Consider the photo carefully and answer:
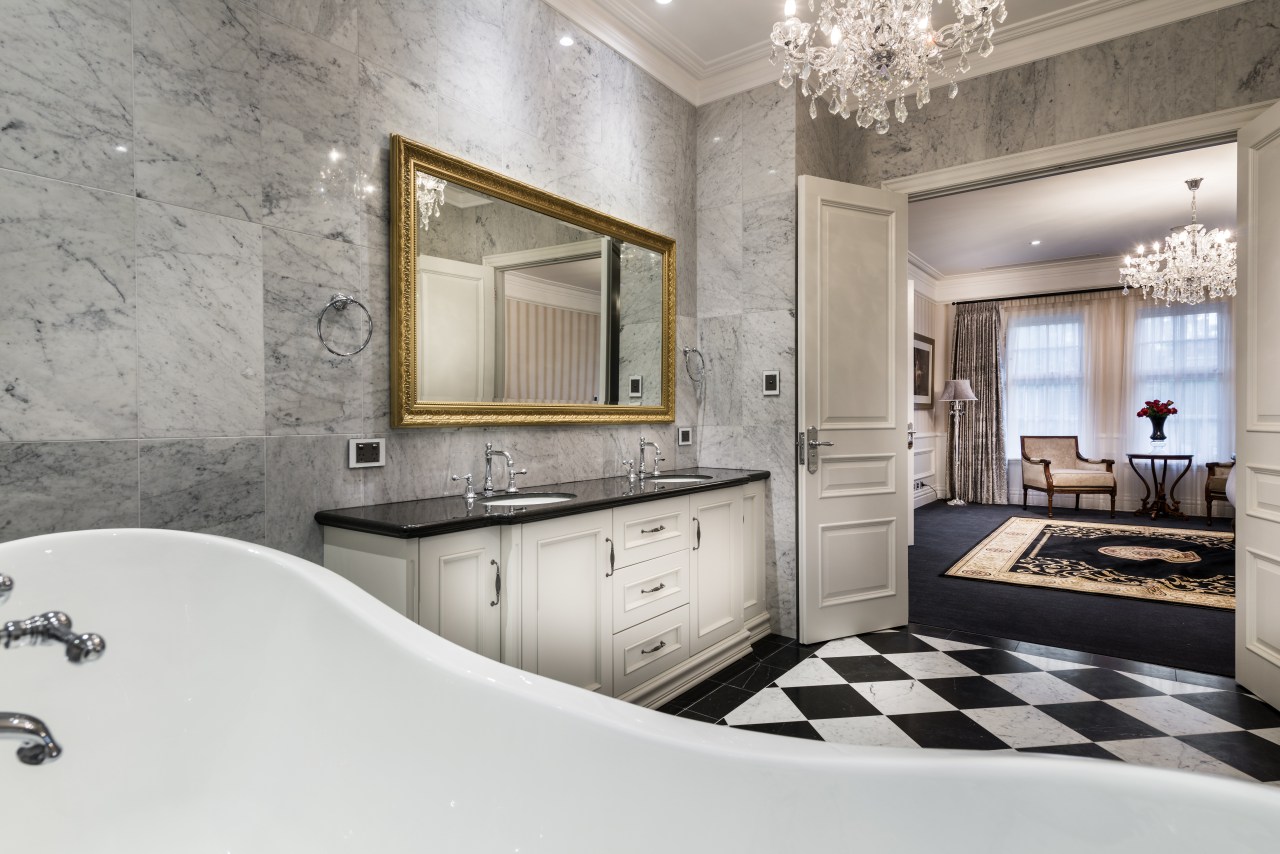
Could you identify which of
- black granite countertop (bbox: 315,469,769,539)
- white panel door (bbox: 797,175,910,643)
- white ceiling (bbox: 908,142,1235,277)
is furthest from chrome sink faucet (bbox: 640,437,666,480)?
white ceiling (bbox: 908,142,1235,277)

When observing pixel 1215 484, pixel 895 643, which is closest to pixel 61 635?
pixel 895 643

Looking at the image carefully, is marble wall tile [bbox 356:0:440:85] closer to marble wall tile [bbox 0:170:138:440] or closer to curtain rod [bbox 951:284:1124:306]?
marble wall tile [bbox 0:170:138:440]

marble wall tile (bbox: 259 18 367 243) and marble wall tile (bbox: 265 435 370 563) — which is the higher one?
marble wall tile (bbox: 259 18 367 243)

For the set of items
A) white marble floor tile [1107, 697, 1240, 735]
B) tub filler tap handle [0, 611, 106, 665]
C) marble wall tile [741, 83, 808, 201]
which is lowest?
white marble floor tile [1107, 697, 1240, 735]

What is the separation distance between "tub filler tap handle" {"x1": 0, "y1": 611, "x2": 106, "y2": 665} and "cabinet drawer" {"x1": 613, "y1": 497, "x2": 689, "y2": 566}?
1.61 metres

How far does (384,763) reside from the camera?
100cm

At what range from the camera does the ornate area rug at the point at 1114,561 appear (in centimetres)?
389

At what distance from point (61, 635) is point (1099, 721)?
2.85 metres

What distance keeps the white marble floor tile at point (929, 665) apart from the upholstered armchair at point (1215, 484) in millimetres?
5359

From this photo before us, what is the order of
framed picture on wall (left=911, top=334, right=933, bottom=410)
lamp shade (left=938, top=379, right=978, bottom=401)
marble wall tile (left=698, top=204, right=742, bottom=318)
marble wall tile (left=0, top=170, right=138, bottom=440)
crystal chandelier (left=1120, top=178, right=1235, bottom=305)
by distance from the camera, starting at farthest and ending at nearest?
lamp shade (left=938, top=379, right=978, bottom=401)
framed picture on wall (left=911, top=334, right=933, bottom=410)
crystal chandelier (left=1120, top=178, right=1235, bottom=305)
marble wall tile (left=698, top=204, right=742, bottom=318)
marble wall tile (left=0, top=170, right=138, bottom=440)

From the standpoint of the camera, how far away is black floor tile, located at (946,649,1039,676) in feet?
8.91

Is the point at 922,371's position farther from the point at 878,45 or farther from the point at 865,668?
the point at 878,45

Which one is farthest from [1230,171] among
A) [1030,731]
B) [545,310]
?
Answer: [545,310]

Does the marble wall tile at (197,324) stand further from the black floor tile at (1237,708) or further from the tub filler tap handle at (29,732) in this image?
the black floor tile at (1237,708)
